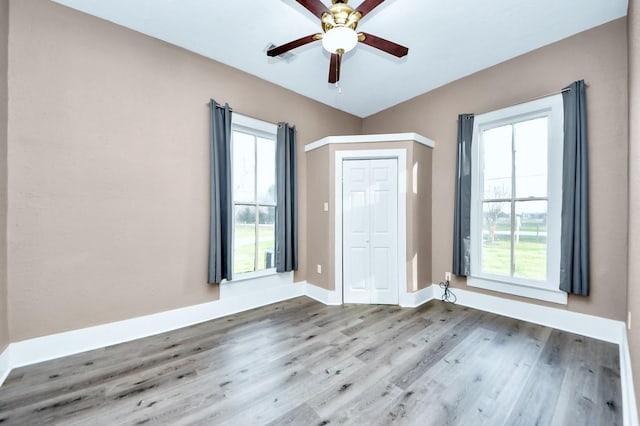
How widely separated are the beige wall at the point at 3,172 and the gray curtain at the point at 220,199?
60.9 inches

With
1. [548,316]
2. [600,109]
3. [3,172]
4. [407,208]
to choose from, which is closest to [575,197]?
[600,109]

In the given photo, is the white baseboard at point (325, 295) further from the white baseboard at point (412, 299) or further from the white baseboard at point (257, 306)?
the white baseboard at point (412, 299)

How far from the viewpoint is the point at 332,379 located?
6.33 ft

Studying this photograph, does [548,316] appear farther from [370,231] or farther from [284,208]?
[284,208]

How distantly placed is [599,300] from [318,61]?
3977 mm

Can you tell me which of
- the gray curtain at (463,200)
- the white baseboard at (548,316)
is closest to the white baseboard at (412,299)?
the white baseboard at (548,316)

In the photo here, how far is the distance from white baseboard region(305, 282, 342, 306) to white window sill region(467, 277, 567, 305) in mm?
1776

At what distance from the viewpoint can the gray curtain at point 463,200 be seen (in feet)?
11.2

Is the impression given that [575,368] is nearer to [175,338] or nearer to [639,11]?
[639,11]

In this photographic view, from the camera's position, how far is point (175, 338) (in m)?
2.60

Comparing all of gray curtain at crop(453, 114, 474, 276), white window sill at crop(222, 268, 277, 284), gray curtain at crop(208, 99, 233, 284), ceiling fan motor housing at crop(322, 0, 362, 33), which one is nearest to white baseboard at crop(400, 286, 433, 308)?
gray curtain at crop(453, 114, 474, 276)

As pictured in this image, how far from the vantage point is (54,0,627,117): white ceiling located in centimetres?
236

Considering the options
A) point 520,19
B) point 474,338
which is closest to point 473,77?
point 520,19

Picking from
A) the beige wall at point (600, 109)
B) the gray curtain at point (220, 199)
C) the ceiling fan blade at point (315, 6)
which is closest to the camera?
the ceiling fan blade at point (315, 6)
